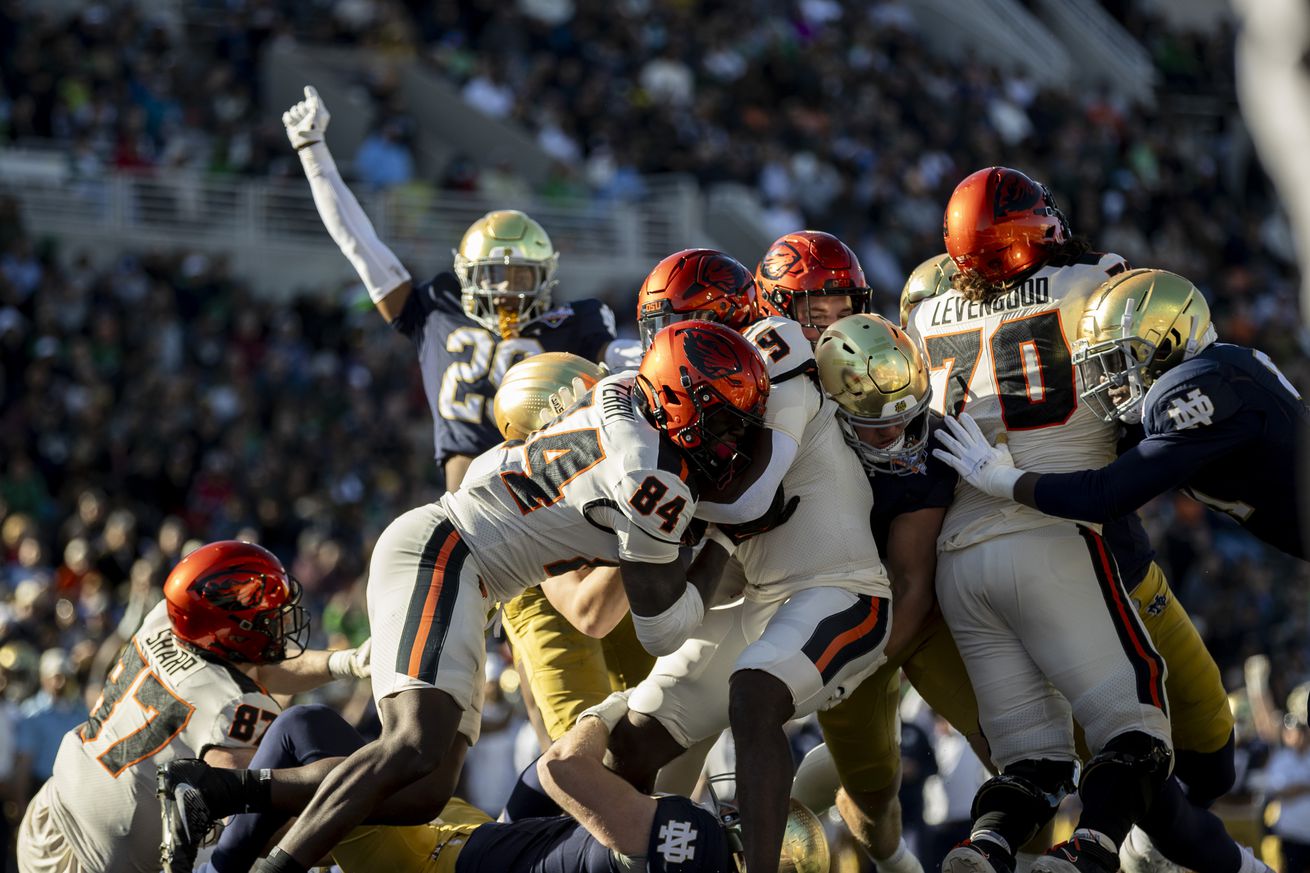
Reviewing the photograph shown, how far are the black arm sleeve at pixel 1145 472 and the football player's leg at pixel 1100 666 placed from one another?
0.91 feet

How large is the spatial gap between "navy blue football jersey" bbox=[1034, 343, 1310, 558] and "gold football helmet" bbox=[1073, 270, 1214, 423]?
62 mm

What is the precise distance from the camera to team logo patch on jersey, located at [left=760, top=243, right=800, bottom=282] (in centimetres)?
606

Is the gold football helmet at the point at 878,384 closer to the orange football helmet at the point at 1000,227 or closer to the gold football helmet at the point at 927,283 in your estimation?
the orange football helmet at the point at 1000,227

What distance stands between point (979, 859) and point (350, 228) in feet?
12.2

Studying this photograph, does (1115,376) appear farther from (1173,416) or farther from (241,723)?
(241,723)

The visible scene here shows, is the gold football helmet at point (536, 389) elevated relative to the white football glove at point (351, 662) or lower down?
elevated

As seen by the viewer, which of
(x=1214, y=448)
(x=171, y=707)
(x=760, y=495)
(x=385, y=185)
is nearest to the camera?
(x=760, y=495)

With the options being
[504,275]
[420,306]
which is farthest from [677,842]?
[420,306]

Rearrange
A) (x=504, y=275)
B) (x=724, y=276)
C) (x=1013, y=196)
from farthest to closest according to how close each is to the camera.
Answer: (x=504, y=275)
(x=724, y=276)
(x=1013, y=196)

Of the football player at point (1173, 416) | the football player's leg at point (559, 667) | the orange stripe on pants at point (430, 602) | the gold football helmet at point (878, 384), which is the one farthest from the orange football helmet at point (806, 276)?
the orange stripe on pants at point (430, 602)

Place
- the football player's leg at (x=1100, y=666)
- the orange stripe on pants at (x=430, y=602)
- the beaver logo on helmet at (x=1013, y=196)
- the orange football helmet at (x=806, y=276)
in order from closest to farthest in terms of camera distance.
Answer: the orange stripe on pants at (x=430, y=602) < the football player's leg at (x=1100, y=666) < the beaver logo on helmet at (x=1013, y=196) < the orange football helmet at (x=806, y=276)

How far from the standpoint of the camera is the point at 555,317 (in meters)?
7.16

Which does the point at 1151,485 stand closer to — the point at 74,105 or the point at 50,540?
the point at 50,540

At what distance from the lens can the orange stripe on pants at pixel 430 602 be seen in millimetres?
5078
